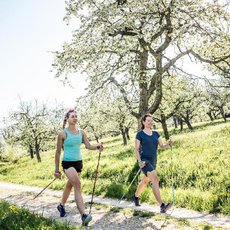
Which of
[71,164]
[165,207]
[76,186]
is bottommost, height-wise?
[165,207]

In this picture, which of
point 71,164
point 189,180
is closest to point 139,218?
point 71,164

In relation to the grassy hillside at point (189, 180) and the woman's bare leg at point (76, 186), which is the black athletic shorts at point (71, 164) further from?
the grassy hillside at point (189, 180)

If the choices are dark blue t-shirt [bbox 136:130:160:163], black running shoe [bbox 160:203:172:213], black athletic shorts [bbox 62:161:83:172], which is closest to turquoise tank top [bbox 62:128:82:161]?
black athletic shorts [bbox 62:161:83:172]

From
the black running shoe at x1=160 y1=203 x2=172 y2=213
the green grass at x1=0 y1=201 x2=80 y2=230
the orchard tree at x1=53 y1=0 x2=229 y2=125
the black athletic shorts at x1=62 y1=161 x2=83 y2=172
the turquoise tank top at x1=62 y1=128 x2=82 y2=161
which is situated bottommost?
the black running shoe at x1=160 y1=203 x2=172 y2=213

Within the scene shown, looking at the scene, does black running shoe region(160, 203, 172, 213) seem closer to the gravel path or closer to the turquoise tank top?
the gravel path

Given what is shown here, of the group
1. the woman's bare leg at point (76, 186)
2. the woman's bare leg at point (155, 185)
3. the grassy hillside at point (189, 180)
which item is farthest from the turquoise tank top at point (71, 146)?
the grassy hillside at point (189, 180)

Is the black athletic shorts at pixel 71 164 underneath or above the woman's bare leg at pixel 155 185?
above

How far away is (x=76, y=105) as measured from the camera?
15.8 meters

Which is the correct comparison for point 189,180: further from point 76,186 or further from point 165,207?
point 76,186

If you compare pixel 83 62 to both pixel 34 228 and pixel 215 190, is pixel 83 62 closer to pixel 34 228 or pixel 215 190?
pixel 215 190

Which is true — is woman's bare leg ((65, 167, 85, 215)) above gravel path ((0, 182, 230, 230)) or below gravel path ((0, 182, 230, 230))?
above

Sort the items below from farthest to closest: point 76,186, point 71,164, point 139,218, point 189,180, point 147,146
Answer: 1. point 189,180
2. point 147,146
3. point 139,218
4. point 71,164
5. point 76,186

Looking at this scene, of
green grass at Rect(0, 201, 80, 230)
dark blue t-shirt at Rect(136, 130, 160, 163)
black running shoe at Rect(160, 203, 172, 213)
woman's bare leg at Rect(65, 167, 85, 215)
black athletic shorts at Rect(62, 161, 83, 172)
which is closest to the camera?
green grass at Rect(0, 201, 80, 230)

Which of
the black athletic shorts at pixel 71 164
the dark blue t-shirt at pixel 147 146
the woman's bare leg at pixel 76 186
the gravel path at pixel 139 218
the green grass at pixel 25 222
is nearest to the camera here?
the green grass at pixel 25 222
